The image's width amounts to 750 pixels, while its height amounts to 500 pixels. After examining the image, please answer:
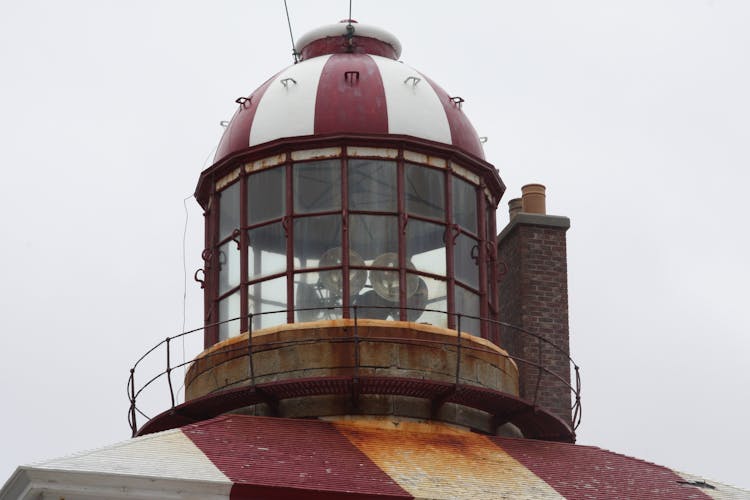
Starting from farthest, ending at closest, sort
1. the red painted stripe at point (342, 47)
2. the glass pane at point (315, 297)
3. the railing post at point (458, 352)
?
the red painted stripe at point (342, 47), the glass pane at point (315, 297), the railing post at point (458, 352)

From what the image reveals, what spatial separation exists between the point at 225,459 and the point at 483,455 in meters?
3.99

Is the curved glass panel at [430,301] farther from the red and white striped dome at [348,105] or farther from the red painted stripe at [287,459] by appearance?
the red painted stripe at [287,459]

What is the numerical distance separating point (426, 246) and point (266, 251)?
2.31 m

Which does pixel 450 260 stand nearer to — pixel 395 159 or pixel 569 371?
pixel 395 159

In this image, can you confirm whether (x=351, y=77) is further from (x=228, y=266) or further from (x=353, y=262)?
(x=228, y=266)

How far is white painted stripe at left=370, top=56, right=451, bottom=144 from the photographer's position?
29.1 meters

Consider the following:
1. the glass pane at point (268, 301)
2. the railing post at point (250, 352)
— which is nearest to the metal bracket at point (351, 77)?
the glass pane at point (268, 301)

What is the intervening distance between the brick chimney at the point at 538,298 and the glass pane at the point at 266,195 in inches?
209

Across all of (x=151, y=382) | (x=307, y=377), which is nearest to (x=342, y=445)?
(x=307, y=377)

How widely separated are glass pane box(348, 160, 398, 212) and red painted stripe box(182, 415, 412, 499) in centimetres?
355

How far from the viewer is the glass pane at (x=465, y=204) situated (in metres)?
29.4

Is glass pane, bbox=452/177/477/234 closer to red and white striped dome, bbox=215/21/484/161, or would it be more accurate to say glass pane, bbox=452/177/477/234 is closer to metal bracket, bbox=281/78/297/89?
red and white striped dome, bbox=215/21/484/161

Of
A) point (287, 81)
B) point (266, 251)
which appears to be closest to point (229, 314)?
point (266, 251)

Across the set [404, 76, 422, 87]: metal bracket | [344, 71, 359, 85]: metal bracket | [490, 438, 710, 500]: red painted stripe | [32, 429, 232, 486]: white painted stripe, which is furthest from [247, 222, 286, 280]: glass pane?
[32, 429, 232, 486]: white painted stripe
